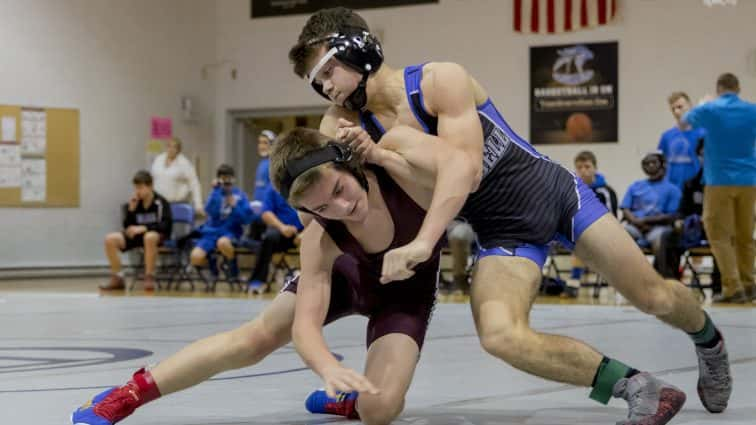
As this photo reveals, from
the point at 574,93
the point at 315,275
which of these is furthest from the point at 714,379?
the point at 574,93

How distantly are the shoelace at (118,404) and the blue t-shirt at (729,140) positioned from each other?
628 cm

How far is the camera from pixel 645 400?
3205 mm

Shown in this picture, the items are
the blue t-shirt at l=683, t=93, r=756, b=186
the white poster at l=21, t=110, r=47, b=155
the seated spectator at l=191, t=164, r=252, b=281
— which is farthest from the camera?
the white poster at l=21, t=110, r=47, b=155

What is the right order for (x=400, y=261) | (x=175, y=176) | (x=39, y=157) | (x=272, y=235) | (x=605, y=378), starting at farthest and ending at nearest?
(x=175, y=176) → (x=39, y=157) → (x=272, y=235) → (x=605, y=378) → (x=400, y=261)

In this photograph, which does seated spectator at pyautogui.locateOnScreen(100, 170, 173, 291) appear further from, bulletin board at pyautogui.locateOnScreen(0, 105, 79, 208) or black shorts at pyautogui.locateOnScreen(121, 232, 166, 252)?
bulletin board at pyautogui.locateOnScreen(0, 105, 79, 208)

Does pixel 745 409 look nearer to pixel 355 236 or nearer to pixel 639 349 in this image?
pixel 355 236

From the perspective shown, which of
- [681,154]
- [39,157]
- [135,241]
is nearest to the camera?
[681,154]

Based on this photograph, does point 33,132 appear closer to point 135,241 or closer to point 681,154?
point 135,241

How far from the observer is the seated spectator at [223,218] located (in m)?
11.4

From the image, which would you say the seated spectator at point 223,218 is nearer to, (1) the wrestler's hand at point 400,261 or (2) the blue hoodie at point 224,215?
(2) the blue hoodie at point 224,215

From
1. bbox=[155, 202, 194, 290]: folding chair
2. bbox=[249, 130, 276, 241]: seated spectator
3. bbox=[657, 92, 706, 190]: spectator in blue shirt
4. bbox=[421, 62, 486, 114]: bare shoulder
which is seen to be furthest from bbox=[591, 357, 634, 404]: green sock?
bbox=[155, 202, 194, 290]: folding chair

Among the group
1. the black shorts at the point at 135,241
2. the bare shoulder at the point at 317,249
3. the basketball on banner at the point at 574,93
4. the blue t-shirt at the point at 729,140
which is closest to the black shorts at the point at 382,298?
the bare shoulder at the point at 317,249

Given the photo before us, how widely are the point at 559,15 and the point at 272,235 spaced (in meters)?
4.64

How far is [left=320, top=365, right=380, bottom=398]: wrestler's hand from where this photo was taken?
8.54 ft
